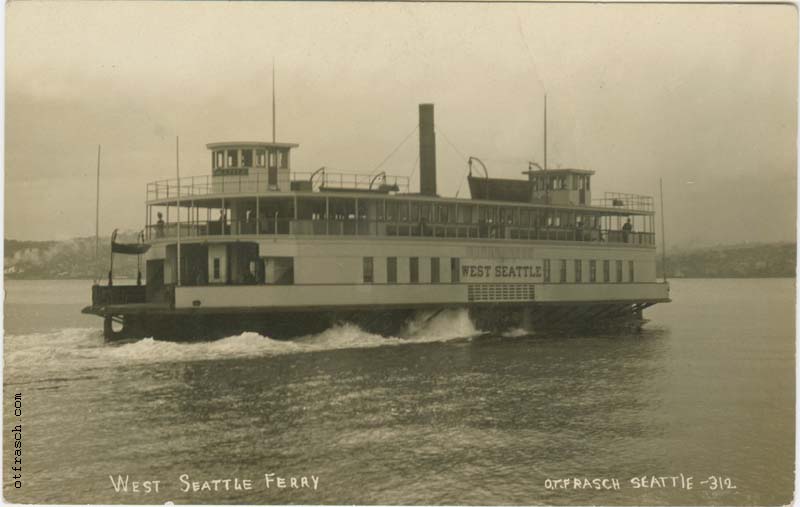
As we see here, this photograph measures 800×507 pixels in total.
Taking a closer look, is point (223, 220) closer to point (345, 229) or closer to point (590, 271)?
point (345, 229)

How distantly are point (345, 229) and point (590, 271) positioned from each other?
13122 mm

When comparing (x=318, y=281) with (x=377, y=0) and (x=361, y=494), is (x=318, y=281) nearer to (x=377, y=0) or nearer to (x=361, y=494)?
(x=377, y=0)

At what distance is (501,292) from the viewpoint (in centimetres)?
3409

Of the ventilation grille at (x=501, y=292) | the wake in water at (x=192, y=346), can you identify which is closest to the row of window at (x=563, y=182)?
the ventilation grille at (x=501, y=292)

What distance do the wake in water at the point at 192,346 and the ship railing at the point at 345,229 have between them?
130 inches

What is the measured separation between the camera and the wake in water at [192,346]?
25141 millimetres

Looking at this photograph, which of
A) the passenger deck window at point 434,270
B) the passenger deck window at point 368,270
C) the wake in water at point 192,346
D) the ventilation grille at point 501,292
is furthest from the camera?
the ventilation grille at point 501,292

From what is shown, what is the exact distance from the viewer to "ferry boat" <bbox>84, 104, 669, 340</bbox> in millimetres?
27672

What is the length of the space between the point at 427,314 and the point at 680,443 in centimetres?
1508

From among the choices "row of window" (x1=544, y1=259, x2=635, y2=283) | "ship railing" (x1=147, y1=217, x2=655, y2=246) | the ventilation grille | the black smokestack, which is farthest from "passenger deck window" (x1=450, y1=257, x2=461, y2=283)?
"row of window" (x1=544, y1=259, x2=635, y2=283)

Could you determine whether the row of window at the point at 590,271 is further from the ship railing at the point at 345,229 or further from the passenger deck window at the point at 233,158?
the passenger deck window at the point at 233,158

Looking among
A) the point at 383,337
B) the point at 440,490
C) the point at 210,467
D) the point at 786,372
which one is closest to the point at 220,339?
the point at 383,337

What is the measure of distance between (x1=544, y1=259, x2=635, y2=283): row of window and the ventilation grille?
51.4 inches

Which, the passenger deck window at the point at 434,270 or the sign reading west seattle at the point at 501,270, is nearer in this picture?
the passenger deck window at the point at 434,270
